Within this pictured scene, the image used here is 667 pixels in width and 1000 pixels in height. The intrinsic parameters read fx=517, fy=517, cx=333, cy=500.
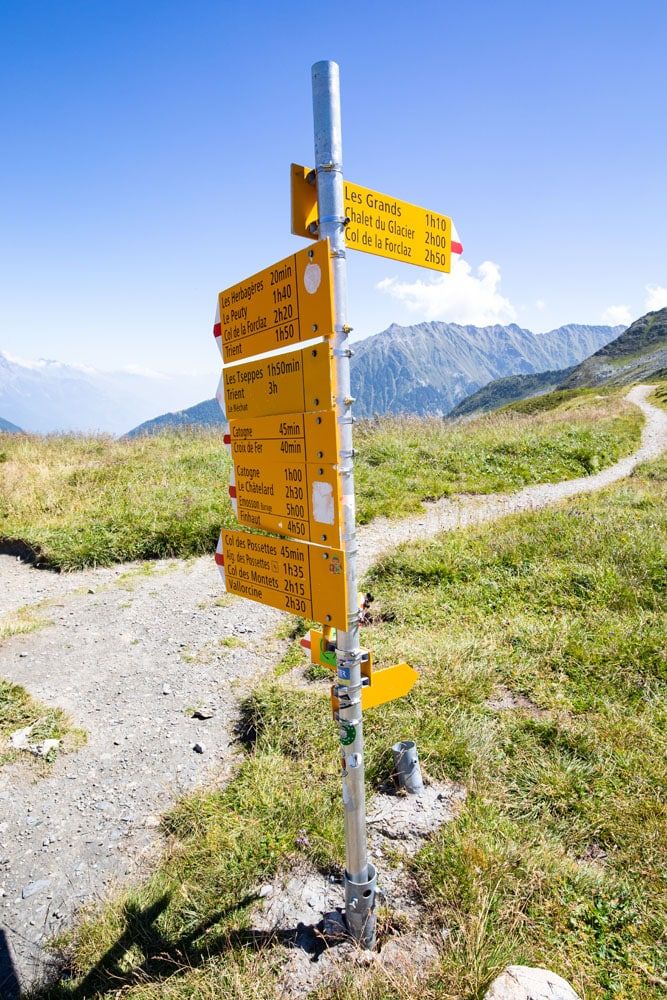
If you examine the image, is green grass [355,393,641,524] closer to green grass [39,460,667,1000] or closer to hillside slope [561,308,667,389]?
green grass [39,460,667,1000]

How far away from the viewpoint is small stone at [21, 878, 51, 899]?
330 centimetres

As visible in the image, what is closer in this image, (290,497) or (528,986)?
(528,986)

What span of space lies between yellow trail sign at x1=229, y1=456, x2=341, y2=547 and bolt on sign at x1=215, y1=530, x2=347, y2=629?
0.07 meters

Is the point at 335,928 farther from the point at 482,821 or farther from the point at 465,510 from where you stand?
the point at 465,510

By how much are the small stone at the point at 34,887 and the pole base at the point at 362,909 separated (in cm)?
209

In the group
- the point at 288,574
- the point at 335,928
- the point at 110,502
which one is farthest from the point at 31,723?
the point at 110,502

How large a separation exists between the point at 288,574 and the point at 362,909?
1719 millimetres

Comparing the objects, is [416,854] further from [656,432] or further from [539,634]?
[656,432]

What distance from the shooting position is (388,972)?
233 cm

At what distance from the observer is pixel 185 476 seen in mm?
11938

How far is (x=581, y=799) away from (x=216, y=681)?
143 inches

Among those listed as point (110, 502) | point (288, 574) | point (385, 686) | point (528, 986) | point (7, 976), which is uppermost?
point (110, 502)

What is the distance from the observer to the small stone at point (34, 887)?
130 inches

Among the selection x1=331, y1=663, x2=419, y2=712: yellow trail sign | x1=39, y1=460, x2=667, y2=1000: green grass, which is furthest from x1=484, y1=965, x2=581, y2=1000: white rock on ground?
x1=331, y1=663, x2=419, y2=712: yellow trail sign
